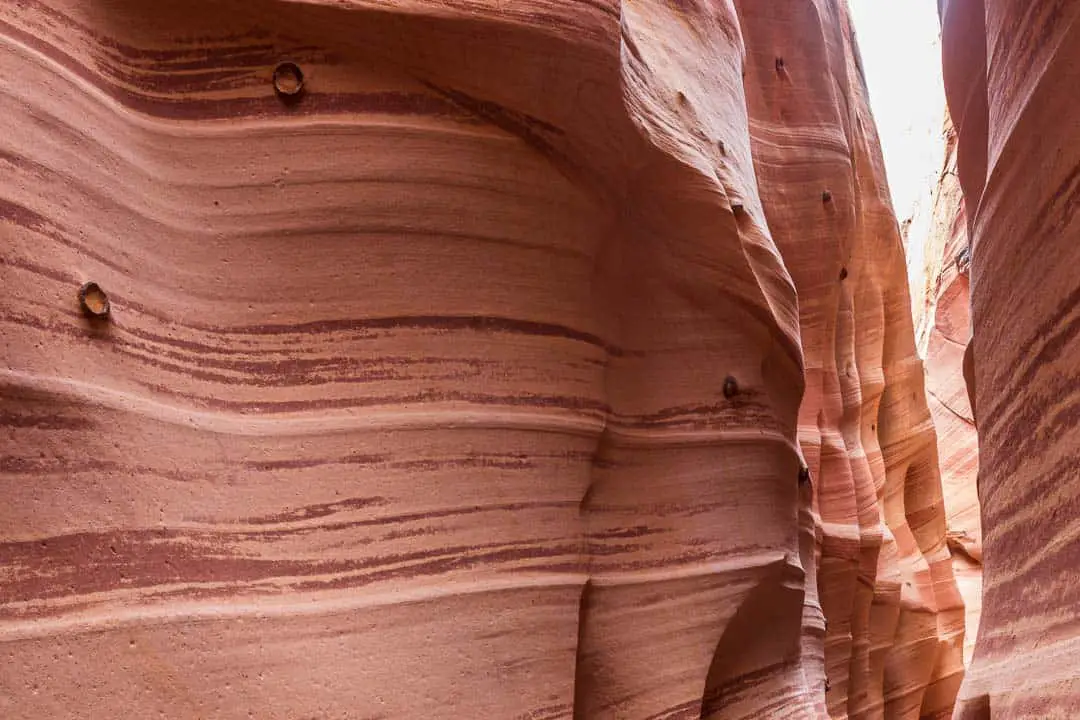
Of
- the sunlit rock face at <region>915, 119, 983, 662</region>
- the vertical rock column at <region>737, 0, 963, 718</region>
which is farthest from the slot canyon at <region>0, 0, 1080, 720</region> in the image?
the sunlit rock face at <region>915, 119, 983, 662</region>

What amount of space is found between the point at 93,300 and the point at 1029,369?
1.55 metres

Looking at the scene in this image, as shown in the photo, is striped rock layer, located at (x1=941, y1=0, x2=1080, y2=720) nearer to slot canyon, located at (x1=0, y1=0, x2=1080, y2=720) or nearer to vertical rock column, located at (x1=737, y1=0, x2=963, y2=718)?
slot canyon, located at (x1=0, y1=0, x2=1080, y2=720)

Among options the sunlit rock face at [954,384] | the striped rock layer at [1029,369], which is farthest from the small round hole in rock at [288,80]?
the sunlit rock face at [954,384]

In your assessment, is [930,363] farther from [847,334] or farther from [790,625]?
[790,625]

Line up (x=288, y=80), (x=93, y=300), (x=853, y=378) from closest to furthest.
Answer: (x=93, y=300)
(x=288, y=80)
(x=853, y=378)

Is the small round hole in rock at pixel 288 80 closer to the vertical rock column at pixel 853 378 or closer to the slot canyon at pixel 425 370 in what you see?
the slot canyon at pixel 425 370

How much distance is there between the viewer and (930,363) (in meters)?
8.85

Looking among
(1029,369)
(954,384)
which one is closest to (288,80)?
(1029,369)

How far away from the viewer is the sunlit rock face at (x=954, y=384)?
7973 mm

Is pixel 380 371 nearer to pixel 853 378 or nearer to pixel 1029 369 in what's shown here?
pixel 1029 369

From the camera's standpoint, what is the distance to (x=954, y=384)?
854 centimetres

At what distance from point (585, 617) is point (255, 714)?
2.58 ft

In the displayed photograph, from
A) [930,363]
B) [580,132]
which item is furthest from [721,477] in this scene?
[930,363]

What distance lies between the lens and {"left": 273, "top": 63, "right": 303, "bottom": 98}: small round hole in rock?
5.35 ft
